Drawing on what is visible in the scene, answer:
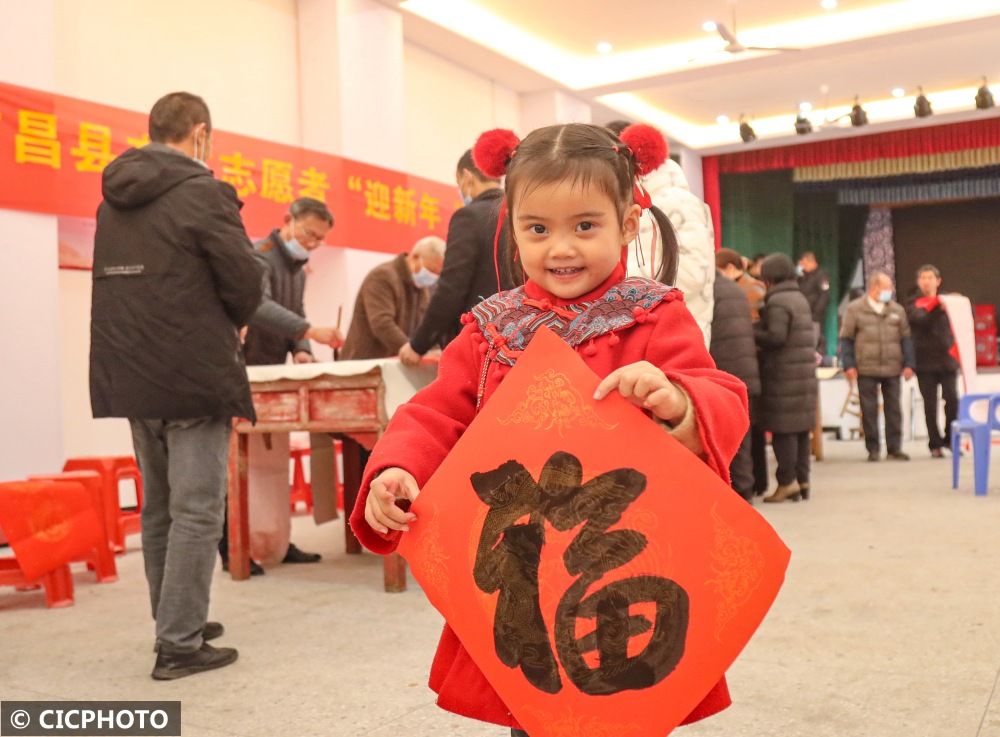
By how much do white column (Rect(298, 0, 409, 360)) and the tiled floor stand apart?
3157 millimetres

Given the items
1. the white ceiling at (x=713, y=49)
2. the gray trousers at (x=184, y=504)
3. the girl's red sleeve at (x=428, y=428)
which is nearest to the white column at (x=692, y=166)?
the white ceiling at (x=713, y=49)

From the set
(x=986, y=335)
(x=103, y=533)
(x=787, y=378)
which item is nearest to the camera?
(x=103, y=533)

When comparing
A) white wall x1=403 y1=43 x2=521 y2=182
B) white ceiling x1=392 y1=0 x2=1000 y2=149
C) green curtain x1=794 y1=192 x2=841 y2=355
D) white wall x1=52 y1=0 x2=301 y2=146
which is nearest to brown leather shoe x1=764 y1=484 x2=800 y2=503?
white wall x1=52 y1=0 x2=301 y2=146

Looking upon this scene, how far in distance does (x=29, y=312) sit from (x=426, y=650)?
3209 mm

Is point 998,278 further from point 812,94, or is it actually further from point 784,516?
point 784,516

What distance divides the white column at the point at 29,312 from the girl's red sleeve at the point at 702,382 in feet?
13.9

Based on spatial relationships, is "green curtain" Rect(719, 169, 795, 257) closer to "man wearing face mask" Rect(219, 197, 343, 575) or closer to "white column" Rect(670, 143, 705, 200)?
"white column" Rect(670, 143, 705, 200)

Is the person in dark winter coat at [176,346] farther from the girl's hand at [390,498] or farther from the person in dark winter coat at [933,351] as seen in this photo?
the person in dark winter coat at [933,351]

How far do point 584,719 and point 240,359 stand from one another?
1.70 meters

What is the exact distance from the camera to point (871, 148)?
11422 mm

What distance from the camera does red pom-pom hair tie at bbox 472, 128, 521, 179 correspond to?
117 cm

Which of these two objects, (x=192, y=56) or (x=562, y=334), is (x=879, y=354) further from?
(x=562, y=334)

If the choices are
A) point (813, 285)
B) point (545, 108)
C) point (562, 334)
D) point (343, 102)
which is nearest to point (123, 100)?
point (343, 102)

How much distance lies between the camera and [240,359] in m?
2.42
